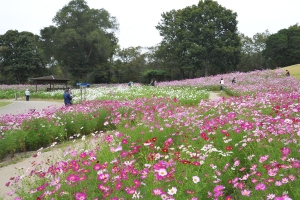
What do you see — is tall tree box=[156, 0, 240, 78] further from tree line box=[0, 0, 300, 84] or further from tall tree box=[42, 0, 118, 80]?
tall tree box=[42, 0, 118, 80]

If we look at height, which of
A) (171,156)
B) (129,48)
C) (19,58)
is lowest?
(171,156)

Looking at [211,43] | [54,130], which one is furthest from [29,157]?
[211,43]

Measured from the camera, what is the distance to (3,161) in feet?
21.8

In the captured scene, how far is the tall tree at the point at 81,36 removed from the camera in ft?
136

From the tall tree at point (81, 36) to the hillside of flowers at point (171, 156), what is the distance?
33.9 meters

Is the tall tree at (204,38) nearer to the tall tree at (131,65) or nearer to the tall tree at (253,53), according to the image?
the tall tree at (131,65)

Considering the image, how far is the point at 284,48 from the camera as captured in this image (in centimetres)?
5172

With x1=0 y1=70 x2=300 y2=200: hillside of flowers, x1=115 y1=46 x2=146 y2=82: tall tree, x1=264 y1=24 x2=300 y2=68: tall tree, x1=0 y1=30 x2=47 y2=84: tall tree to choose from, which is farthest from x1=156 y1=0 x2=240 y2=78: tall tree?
x1=0 y1=70 x2=300 y2=200: hillside of flowers

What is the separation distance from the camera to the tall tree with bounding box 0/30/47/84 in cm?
4590

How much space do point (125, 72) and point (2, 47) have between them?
856 inches

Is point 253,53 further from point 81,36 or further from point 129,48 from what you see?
point 81,36

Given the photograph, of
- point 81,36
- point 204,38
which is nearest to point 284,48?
point 204,38

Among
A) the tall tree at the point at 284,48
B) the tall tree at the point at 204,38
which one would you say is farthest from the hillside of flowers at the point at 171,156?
the tall tree at the point at 284,48

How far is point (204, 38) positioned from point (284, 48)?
2113 centimetres
